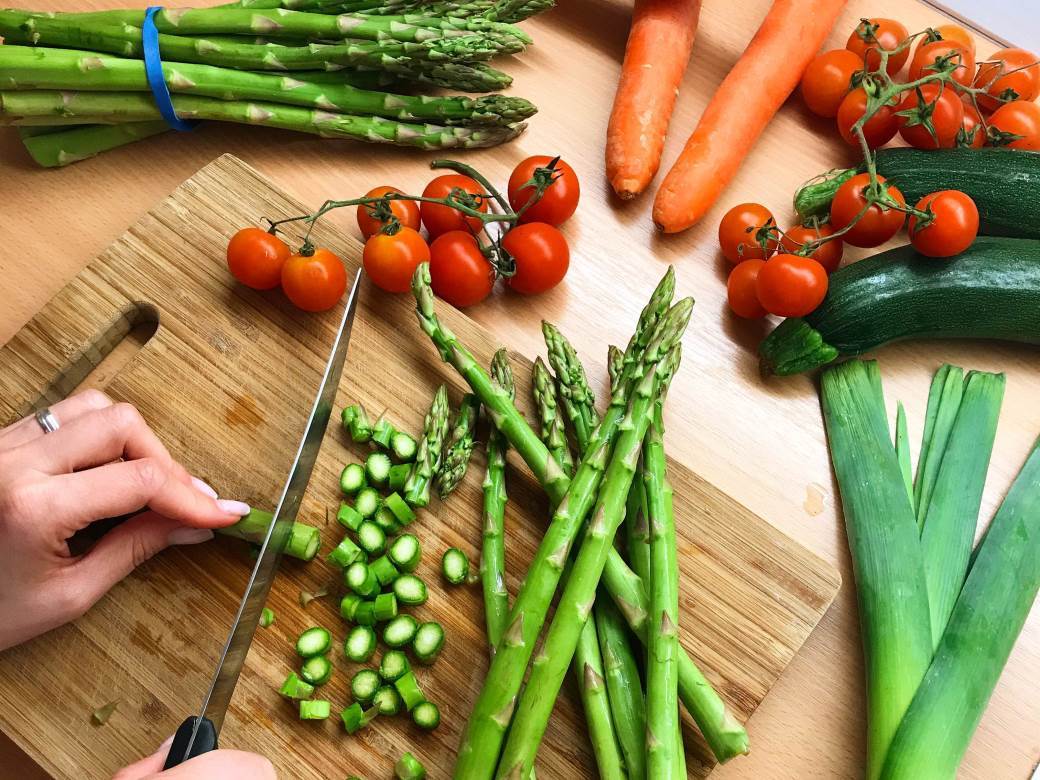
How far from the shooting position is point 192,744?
143cm

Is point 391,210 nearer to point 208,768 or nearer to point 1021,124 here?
point 208,768

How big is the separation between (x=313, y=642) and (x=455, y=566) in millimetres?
312

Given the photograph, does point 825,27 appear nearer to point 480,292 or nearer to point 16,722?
point 480,292

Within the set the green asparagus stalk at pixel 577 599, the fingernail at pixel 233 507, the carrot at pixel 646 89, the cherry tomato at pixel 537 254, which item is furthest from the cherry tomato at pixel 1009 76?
the fingernail at pixel 233 507

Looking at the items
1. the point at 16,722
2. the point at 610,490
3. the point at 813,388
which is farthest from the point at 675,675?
the point at 16,722

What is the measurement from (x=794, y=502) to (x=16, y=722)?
65.6 inches

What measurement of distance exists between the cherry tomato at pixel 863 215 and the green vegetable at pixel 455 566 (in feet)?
3.84

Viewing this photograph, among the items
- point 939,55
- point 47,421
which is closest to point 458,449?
point 47,421

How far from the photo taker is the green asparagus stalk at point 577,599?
157 cm

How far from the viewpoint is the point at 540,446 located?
1853 mm

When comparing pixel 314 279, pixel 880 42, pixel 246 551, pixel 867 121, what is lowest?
pixel 246 551

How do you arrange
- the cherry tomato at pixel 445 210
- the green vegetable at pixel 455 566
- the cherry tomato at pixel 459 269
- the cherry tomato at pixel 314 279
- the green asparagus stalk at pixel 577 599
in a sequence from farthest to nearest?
the cherry tomato at pixel 445 210 → the cherry tomato at pixel 459 269 → the cherry tomato at pixel 314 279 → the green vegetable at pixel 455 566 → the green asparagus stalk at pixel 577 599

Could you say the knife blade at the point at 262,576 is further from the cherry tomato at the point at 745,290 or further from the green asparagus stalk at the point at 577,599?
the cherry tomato at the point at 745,290

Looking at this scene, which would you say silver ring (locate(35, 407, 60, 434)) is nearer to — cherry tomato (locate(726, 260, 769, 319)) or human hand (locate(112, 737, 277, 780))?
human hand (locate(112, 737, 277, 780))
